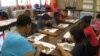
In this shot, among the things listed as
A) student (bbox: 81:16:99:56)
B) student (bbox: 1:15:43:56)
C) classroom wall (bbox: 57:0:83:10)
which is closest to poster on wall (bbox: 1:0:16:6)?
classroom wall (bbox: 57:0:83:10)

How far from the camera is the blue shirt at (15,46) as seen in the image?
1.96 metres

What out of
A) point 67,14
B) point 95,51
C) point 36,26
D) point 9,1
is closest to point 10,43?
point 95,51

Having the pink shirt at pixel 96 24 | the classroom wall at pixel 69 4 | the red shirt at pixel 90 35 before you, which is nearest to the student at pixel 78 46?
the red shirt at pixel 90 35

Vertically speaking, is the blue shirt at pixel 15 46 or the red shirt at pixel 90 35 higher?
the blue shirt at pixel 15 46

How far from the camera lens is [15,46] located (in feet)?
6.52

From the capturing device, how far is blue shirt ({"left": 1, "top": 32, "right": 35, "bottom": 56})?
196cm

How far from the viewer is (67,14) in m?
6.70

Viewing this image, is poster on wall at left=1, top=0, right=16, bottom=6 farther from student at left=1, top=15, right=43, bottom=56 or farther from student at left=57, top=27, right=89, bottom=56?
A: student at left=1, top=15, right=43, bottom=56

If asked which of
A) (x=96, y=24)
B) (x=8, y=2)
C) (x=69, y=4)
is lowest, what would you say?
(x=96, y=24)

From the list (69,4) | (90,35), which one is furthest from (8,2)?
(90,35)

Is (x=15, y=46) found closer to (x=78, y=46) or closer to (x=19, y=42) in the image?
(x=19, y=42)

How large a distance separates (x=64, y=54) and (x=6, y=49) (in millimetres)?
801

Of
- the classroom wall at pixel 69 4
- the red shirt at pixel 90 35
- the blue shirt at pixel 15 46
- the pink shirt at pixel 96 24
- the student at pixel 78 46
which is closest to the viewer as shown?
the blue shirt at pixel 15 46

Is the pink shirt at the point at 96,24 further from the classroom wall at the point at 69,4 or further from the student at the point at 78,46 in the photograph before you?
the classroom wall at the point at 69,4
